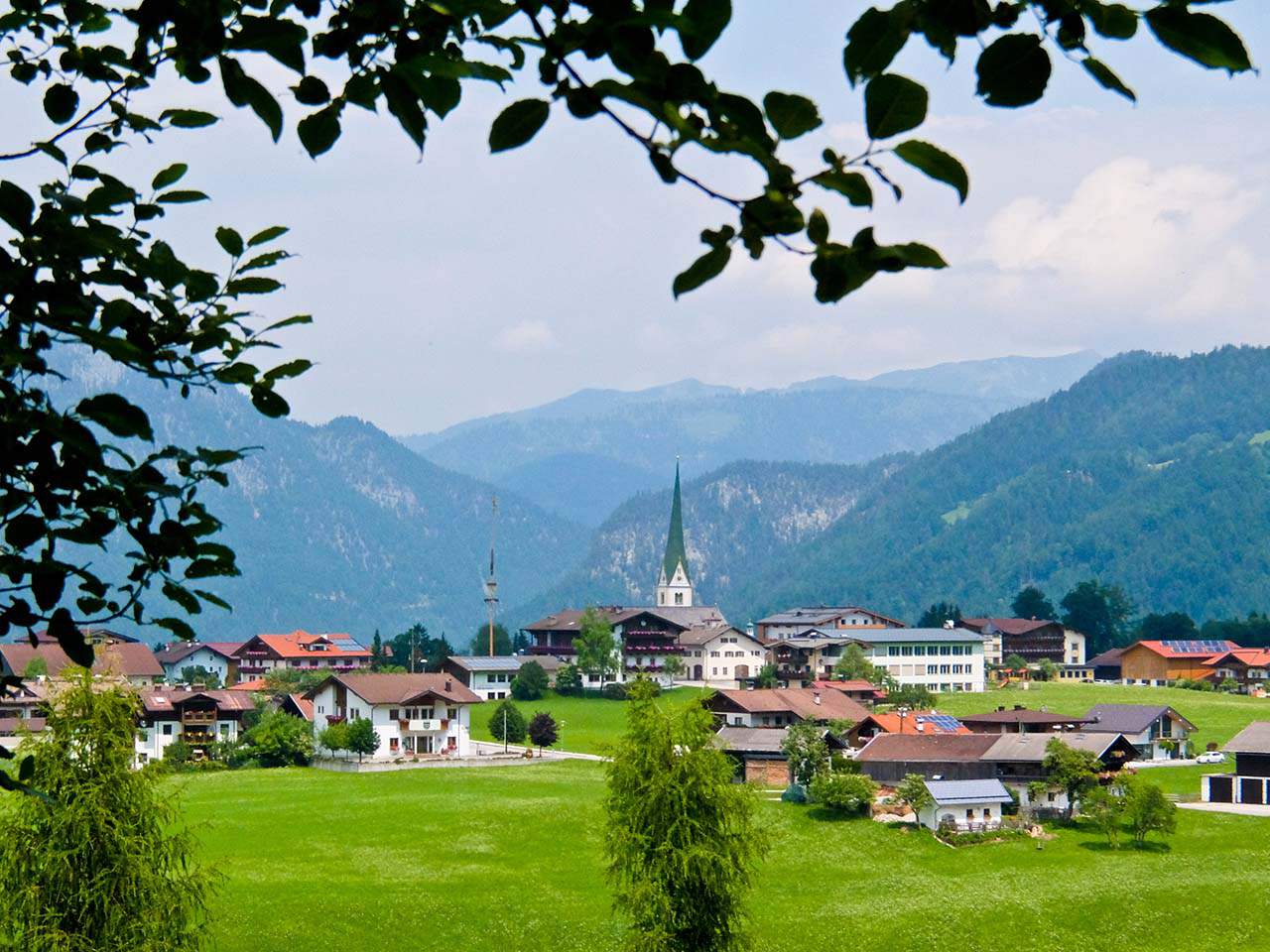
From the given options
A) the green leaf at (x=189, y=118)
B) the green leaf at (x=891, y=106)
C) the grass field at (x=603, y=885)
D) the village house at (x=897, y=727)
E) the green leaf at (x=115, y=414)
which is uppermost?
the green leaf at (x=189, y=118)

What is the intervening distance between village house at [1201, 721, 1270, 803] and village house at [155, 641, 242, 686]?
Answer: 273 ft

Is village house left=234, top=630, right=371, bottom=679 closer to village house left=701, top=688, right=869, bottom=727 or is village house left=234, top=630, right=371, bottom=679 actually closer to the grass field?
village house left=701, top=688, right=869, bottom=727

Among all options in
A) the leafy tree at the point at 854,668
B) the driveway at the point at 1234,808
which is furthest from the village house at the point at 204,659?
the driveway at the point at 1234,808

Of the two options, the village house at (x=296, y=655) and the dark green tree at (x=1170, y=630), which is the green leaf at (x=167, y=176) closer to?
the village house at (x=296, y=655)

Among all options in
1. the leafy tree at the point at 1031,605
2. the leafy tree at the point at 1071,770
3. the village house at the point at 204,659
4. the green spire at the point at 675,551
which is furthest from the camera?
the green spire at the point at 675,551

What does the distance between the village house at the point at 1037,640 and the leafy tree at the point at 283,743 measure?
224 ft

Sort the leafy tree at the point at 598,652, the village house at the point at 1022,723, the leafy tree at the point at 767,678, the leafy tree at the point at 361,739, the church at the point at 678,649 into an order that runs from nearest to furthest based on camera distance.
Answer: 1. the village house at the point at 1022,723
2. the leafy tree at the point at 361,739
3. the leafy tree at the point at 767,678
4. the leafy tree at the point at 598,652
5. the church at the point at 678,649

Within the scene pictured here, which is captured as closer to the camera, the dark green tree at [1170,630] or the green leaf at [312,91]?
the green leaf at [312,91]

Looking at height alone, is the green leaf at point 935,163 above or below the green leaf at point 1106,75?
below

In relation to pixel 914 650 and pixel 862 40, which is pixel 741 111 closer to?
pixel 862 40

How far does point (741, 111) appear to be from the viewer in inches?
124

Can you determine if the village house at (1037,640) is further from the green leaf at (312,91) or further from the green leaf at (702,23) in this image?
the green leaf at (702,23)

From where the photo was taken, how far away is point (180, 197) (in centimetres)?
541

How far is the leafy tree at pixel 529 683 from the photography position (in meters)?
109
